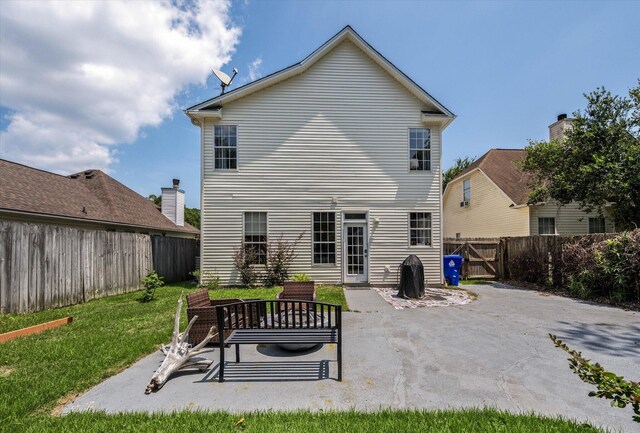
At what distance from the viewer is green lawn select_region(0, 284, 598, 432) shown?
277 cm

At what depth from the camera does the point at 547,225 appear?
1555 centimetres

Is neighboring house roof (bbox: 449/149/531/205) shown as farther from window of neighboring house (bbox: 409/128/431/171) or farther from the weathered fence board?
the weathered fence board

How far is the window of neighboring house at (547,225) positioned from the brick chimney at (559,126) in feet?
16.1

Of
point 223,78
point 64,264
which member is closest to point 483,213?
point 223,78

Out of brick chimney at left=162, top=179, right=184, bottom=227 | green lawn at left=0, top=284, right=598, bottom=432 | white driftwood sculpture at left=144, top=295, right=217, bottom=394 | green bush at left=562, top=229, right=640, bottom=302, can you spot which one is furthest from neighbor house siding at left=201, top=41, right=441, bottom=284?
brick chimney at left=162, top=179, right=184, bottom=227

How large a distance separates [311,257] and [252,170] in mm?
4021

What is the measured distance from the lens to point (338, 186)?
11.6 m

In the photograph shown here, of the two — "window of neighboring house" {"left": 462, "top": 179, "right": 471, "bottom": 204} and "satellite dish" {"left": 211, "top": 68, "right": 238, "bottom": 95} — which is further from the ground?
"satellite dish" {"left": 211, "top": 68, "right": 238, "bottom": 95}

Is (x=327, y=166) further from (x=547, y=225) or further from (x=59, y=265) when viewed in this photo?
(x=547, y=225)

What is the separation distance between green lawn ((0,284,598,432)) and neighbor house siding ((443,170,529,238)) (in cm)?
1555

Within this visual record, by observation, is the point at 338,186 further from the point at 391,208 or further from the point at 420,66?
the point at 420,66

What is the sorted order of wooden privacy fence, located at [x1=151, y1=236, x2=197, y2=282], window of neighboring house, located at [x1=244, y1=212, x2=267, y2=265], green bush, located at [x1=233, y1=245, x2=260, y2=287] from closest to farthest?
green bush, located at [x1=233, y1=245, x2=260, y2=287] → window of neighboring house, located at [x1=244, y1=212, x2=267, y2=265] → wooden privacy fence, located at [x1=151, y1=236, x2=197, y2=282]

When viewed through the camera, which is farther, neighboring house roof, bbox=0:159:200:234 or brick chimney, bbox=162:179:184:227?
brick chimney, bbox=162:179:184:227

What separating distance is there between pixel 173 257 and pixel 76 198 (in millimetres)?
5362
